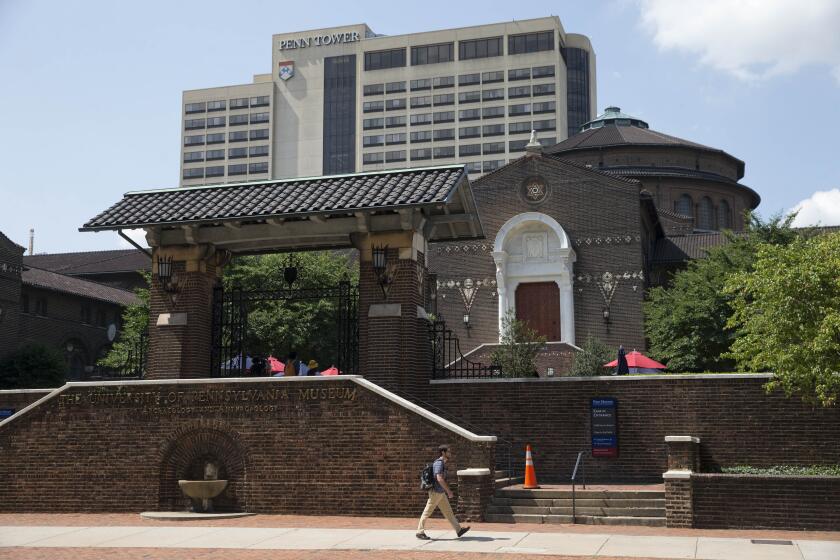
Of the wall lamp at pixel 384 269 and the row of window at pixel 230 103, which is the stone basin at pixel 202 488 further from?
the row of window at pixel 230 103

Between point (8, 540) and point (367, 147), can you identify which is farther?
point (367, 147)

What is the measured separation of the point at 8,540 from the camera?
16.2m

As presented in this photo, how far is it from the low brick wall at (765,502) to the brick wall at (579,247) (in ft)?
91.7

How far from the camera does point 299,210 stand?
21172 mm

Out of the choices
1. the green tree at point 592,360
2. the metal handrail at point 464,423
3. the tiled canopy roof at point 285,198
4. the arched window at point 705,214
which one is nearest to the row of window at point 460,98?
the arched window at point 705,214

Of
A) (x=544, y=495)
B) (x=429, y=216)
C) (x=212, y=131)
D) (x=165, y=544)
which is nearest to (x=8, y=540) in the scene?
(x=165, y=544)

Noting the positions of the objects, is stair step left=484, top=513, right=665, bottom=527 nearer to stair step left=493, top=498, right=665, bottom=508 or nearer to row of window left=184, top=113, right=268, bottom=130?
stair step left=493, top=498, right=665, bottom=508

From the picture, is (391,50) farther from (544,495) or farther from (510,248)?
(544,495)

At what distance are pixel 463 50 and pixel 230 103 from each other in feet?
117

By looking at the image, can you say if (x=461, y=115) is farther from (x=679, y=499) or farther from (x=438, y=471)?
(x=438, y=471)

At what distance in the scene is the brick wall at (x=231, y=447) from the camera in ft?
62.3

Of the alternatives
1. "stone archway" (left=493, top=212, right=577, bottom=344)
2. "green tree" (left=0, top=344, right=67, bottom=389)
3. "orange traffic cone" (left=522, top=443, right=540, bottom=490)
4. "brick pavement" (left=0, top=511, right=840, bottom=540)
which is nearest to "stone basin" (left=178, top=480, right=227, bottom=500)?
"brick pavement" (left=0, top=511, right=840, bottom=540)

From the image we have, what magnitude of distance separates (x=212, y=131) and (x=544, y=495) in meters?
134

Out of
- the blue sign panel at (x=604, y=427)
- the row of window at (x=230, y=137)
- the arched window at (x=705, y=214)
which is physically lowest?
the blue sign panel at (x=604, y=427)
